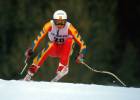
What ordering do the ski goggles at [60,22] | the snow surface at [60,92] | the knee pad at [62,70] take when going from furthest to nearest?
the knee pad at [62,70] → the ski goggles at [60,22] → the snow surface at [60,92]

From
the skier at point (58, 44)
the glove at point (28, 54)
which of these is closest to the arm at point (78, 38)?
the skier at point (58, 44)

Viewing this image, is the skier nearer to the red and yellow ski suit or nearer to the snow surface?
the red and yellow ski suit

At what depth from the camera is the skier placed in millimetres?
2762

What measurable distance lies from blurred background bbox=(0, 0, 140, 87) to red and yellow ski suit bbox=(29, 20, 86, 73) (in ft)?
0.13

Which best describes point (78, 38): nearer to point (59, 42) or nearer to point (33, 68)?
point (59, 42)

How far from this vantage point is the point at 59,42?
9.18ft

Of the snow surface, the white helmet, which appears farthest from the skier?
the snow surface

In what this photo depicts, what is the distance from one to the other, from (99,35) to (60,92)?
0.97 m

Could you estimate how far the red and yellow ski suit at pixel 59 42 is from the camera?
2.77m

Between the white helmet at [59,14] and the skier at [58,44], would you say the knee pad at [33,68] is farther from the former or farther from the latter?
the white helmet at [59,14]

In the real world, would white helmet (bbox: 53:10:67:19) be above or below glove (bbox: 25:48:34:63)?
above

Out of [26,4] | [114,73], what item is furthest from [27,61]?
[114,73]

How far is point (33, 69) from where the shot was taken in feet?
9.52

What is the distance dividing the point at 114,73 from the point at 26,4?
876 mm
